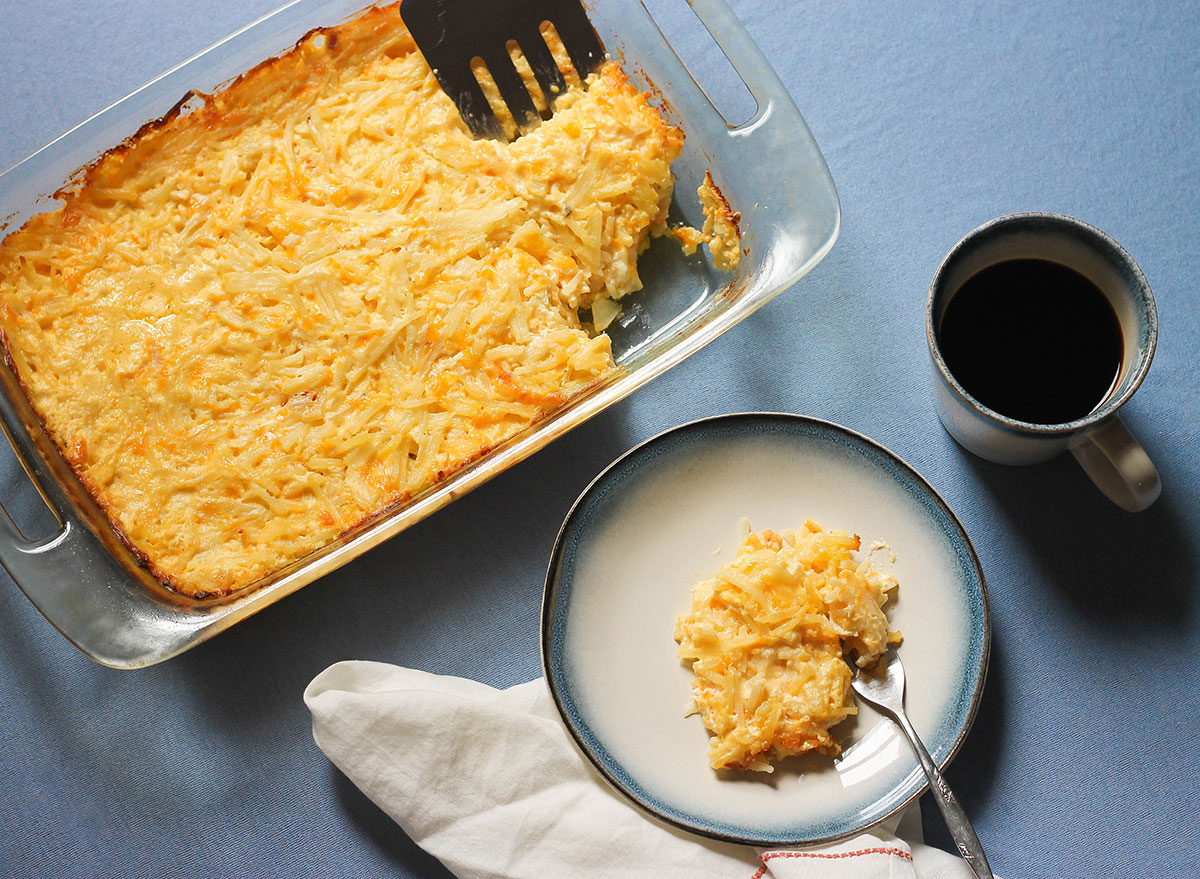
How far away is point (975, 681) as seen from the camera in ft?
5.84

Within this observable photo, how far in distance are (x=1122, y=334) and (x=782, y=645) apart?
2.96 ft

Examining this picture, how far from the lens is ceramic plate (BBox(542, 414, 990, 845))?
70.5 inches

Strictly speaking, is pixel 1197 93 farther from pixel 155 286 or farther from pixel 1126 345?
pixel 155 286

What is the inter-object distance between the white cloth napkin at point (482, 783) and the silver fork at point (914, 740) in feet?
0.29

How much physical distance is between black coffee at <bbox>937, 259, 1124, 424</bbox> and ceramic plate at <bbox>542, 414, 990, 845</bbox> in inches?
9.8

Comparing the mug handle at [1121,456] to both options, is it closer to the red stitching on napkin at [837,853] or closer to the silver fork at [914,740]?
the silver fork at [914,740]

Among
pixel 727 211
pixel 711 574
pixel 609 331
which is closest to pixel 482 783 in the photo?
pixel 711 574

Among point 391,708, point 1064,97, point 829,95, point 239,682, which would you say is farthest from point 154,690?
point 1064,97

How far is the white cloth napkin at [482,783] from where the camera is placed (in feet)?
6.01

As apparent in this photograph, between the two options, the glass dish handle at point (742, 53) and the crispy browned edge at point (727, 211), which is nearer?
the glass dish handle at point (742, 53)

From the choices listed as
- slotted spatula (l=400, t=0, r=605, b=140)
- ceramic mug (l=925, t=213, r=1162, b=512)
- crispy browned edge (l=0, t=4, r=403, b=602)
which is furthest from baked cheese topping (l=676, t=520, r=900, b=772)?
slotted spatula (l=400, t=0, r=605, b=140)

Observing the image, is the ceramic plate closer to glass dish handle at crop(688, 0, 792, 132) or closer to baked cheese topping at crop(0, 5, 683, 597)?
baked cheese topping at crop(0, 5, 683, 597)

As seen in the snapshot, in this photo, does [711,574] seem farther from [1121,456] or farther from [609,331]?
[1121,456]

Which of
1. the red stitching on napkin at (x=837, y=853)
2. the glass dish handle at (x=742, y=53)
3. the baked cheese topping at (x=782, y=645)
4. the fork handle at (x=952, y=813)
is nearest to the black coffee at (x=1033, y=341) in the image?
the baked cheese topping at (x=782, y=645)
